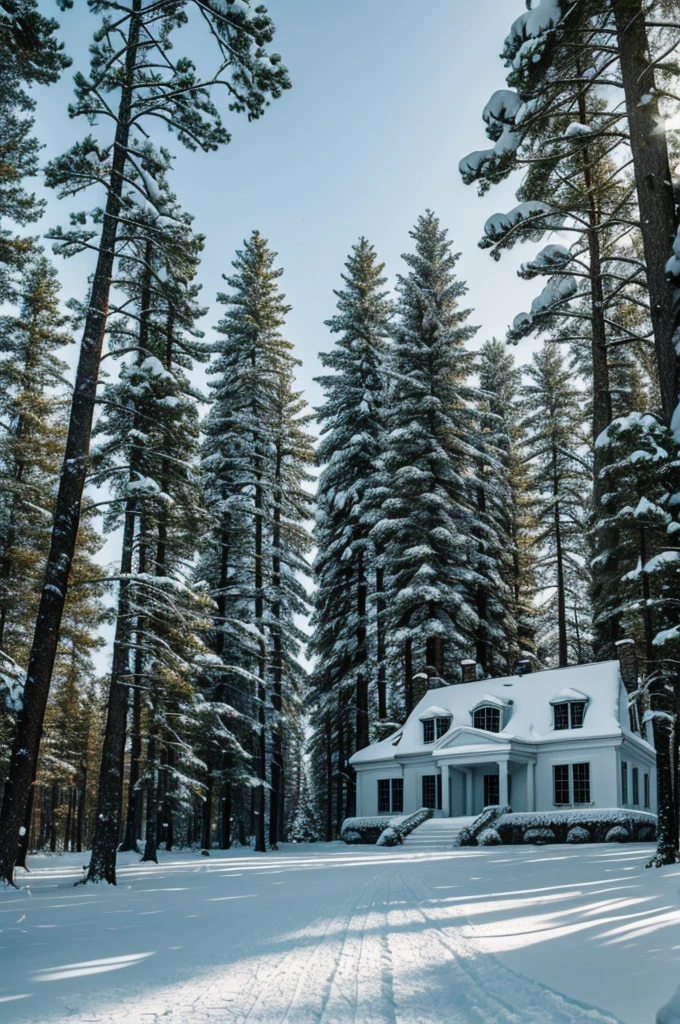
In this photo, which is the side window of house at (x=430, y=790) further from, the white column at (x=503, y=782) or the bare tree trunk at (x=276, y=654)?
the bare tree trunk at (x=276, y=654)

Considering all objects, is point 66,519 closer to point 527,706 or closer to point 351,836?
point 527,706

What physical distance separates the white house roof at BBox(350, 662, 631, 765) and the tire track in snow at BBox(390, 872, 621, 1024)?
20.2 meters

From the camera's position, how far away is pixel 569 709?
25.4 m

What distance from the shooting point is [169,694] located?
15.7 m

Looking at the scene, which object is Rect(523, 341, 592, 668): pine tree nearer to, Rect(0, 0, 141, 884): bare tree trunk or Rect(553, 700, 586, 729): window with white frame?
Rect(553, 700, 586, 729): window with white frame

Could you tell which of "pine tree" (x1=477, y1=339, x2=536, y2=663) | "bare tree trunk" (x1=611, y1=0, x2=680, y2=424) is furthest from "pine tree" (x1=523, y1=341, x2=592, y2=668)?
"bare tree trunk" (x1=611, y1=0, x2=680, y2=424)

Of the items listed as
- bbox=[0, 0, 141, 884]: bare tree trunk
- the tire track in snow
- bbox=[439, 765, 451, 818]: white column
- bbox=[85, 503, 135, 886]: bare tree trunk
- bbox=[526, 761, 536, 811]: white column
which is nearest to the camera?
the tire track in snow

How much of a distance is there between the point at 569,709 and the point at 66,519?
20.1 meters

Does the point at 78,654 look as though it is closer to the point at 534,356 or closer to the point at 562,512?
the point at 562,512

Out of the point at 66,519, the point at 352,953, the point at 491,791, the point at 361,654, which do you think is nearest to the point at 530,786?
the point at 491,791

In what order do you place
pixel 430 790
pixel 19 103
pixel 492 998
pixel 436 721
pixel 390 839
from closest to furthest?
pixel 492 998, pixel 19 103, pixel 390 839, pixel 430 790, pixel 436 721

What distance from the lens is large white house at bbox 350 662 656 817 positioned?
78.9ft

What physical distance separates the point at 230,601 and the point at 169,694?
14.6 meters

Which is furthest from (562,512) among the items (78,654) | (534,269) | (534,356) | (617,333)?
(534,269)
